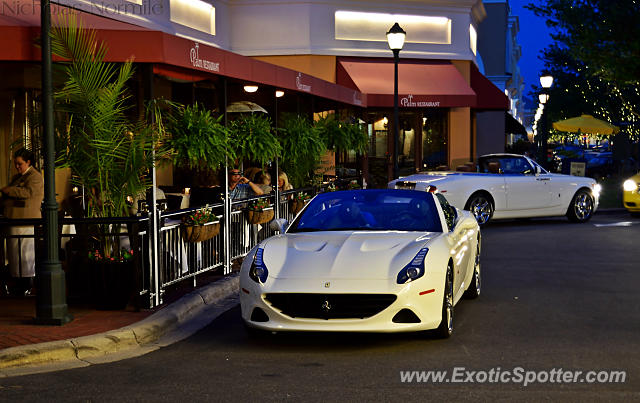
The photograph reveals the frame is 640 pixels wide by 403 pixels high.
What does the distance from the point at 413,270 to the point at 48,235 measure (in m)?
3.53

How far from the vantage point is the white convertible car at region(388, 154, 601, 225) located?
774 inches

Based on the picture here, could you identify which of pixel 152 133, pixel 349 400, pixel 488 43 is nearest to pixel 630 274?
pixel 152 133

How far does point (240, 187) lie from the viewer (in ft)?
47.1

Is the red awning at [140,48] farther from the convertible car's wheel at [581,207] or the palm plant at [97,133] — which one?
the convertible car's wheel at [581,207]

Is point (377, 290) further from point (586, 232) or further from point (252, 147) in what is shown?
point (586, 232)

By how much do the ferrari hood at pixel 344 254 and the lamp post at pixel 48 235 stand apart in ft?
6.82

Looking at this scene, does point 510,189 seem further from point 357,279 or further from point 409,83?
point 357,279

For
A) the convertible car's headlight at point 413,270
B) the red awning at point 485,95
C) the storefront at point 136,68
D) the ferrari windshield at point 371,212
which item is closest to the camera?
the convertible car's headlight at point 413,270

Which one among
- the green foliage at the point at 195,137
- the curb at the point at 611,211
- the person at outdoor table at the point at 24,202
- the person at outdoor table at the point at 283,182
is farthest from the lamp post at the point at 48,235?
the curb at the point at 611,211

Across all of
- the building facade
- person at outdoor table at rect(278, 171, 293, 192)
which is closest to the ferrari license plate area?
person at outdoor table at rect(278, 171, 293, 192)

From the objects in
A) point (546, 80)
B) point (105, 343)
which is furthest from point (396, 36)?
point (105, 343)

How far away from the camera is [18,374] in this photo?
23.0 feet

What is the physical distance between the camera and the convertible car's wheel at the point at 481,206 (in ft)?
65.6

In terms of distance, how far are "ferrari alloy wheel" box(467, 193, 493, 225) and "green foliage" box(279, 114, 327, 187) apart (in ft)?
13.7
